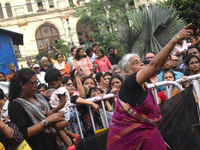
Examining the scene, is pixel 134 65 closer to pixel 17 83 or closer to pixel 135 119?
pixel 135 119

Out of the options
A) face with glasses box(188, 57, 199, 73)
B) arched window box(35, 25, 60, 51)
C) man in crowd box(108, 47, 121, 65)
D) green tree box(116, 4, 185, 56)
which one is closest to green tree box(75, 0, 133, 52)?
green tree box(116, 4, 185, 56)

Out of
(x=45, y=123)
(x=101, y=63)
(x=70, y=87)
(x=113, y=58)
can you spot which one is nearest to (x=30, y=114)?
(x=45, y=123)

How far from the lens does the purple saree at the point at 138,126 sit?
267cm

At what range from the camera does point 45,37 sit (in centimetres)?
3638

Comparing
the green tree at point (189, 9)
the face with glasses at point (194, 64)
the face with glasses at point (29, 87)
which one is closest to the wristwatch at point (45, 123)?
the face with glasses at point (29, 87)

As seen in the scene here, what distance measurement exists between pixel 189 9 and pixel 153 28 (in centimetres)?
453

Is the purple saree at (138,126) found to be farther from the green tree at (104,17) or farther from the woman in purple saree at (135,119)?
the green tree at (104,17)

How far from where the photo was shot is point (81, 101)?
3824mm

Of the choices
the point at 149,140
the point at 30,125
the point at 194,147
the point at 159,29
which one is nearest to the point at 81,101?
the point at 30,125

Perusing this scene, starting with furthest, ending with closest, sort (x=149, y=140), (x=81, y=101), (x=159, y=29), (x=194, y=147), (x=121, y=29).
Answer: (x=121, y=29) < (x=159, y=29) < (x=81, y=101) < (x=194, y=147) < (x=149, y=140)

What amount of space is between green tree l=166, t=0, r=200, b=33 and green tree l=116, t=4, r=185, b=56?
12.1 feet

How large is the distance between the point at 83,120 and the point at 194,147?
1638mm

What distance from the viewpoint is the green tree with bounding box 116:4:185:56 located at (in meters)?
9.50

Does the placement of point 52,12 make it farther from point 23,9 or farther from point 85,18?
point 85,18
